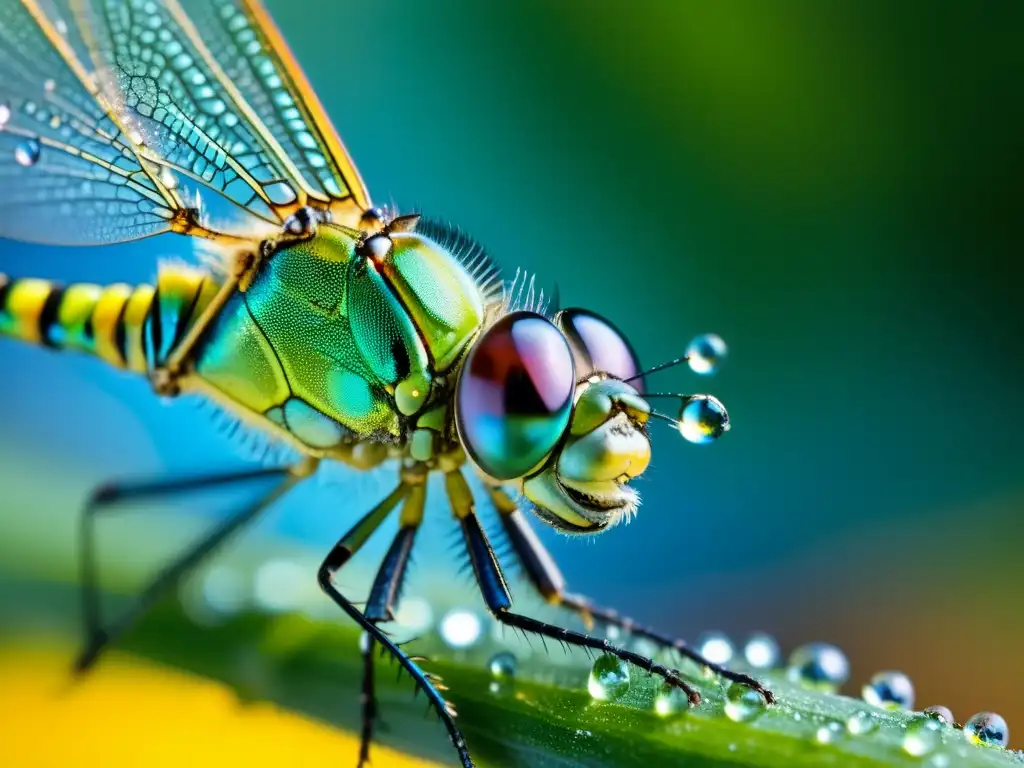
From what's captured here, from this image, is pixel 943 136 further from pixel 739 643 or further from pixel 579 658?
pixel 579 658

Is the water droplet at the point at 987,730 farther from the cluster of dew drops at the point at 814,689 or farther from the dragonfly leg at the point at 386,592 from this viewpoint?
the dragonfly leg at the point at 386,592

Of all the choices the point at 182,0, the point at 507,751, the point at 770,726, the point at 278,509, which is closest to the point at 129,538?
the point at 278,509

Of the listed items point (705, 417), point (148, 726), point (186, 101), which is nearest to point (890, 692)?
point (705, 417)

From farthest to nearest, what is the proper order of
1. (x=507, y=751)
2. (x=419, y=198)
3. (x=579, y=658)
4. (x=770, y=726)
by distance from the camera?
(x=419, y=198)
(x=579, y=658)
(x=507, y=751)
(x=770, y=726)

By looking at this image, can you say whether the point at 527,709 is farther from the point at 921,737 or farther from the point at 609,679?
the point at 921,737

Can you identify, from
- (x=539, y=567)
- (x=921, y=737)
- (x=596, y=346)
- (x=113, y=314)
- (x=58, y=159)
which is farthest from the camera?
(x=113, y=314)

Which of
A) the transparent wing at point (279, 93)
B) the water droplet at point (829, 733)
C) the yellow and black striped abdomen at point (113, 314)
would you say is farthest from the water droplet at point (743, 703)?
the yellow and black striped abdomen at point (113, 314)

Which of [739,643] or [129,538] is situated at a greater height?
→ [739,643]
